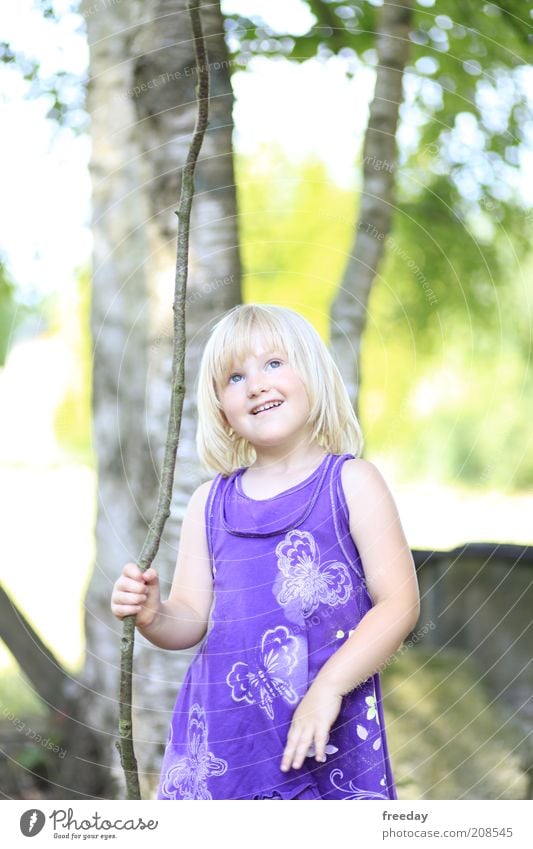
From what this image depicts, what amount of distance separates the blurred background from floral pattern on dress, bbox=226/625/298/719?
0.43m

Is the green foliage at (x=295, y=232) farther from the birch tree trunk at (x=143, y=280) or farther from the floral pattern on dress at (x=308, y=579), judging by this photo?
the floral pattern on dress at (x=308, y=579)

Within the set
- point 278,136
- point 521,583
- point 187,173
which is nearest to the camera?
point 187,173

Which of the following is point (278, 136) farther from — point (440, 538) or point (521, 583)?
point (521, 583)

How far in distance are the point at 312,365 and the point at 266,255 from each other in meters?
0.94

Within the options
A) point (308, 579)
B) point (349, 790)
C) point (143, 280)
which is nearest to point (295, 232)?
point (143, 280)

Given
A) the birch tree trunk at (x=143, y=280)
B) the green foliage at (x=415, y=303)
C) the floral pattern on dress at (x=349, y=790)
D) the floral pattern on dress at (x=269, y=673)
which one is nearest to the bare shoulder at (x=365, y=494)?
the floral pattern on dress at (x=269, y=673)

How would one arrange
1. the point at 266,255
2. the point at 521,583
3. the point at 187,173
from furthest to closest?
the point at 266,255 → the point at 521,583 → the point at 187,173

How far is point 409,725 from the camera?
154cm

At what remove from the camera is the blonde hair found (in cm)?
88

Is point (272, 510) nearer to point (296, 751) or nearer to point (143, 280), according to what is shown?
point (296, 751)

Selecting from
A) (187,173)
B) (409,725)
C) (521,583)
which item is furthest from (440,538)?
(187,173)
